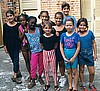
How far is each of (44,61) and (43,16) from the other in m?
0.83

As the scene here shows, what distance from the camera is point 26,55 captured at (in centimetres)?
468

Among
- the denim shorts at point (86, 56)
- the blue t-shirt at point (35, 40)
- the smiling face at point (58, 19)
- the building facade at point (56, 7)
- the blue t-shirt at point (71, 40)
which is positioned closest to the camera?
the blue t-shirt at point (71, 40)

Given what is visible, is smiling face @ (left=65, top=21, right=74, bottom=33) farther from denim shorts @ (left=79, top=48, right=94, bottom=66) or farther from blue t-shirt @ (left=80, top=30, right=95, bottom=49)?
denim shorts @ (left=79, top=48, right=94, bottom=66)

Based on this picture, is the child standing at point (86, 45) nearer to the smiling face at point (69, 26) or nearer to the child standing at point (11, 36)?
the smiling face at point (69, 26)

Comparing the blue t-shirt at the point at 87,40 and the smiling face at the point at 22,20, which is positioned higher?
the smiling face at the point at 22,20

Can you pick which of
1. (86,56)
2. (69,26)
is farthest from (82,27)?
(86,56)

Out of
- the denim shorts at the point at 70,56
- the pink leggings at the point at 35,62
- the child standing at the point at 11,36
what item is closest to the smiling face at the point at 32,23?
the child standing at the point at 11,36

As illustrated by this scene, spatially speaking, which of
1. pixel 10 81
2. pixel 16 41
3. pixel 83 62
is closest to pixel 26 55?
pixel 16 41

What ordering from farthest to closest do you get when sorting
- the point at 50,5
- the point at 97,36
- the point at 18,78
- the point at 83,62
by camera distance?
the point at 97,36 → the point at 50,5 → the point at 18,78 → the point at 83,62

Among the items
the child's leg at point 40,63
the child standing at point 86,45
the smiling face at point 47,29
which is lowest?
the child's leg at point 40,63

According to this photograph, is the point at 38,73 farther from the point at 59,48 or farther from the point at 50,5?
the point at 50,5

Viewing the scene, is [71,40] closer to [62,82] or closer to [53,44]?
[53,44]

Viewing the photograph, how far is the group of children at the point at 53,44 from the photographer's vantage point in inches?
156

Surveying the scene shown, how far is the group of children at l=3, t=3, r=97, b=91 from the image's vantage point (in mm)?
3955
